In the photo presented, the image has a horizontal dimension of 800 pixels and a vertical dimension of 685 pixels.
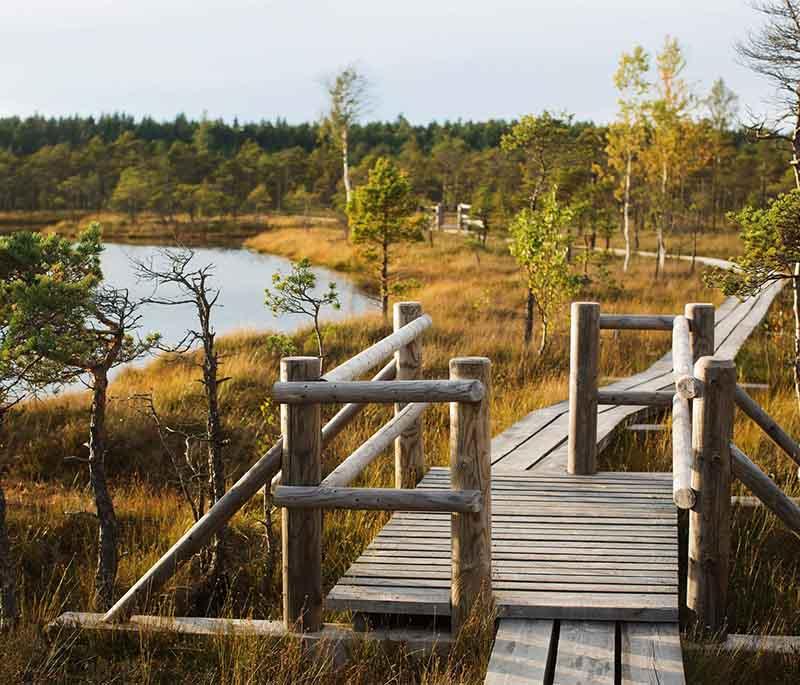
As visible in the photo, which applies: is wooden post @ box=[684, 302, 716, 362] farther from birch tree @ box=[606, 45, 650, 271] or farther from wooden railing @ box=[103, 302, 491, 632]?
birch tree @ box=[606, 45, 650, 271]

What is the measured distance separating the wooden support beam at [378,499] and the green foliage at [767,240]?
352 cm

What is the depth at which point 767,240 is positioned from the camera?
21.7 feet

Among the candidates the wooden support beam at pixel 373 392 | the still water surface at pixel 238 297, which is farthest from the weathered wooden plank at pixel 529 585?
the still water surface at pixel 238 297

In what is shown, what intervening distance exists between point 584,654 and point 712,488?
1.08m

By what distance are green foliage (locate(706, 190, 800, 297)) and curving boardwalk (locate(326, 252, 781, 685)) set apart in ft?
5.35

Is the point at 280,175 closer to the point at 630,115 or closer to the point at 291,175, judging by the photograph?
the point at 291,175

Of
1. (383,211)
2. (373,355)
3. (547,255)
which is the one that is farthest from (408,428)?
(383,211)

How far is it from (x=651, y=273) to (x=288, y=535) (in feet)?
71.7

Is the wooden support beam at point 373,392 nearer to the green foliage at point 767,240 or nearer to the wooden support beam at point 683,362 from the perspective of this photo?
the wooden support beam at point 683,362

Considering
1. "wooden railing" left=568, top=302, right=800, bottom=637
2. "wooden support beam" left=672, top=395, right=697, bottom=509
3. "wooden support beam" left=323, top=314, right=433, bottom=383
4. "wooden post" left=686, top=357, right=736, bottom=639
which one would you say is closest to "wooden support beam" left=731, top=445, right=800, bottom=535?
"wooden railing" left=568, top=302, right=800, bottom=637

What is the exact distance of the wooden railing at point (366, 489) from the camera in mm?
3984

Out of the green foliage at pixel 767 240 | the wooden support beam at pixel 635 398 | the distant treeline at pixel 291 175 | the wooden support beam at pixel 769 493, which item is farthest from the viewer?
the distant treeline at pixel 291 175

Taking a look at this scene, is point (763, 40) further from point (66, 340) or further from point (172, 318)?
point (172, 318)

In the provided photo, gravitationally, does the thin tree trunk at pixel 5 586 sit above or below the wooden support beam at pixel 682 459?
below
